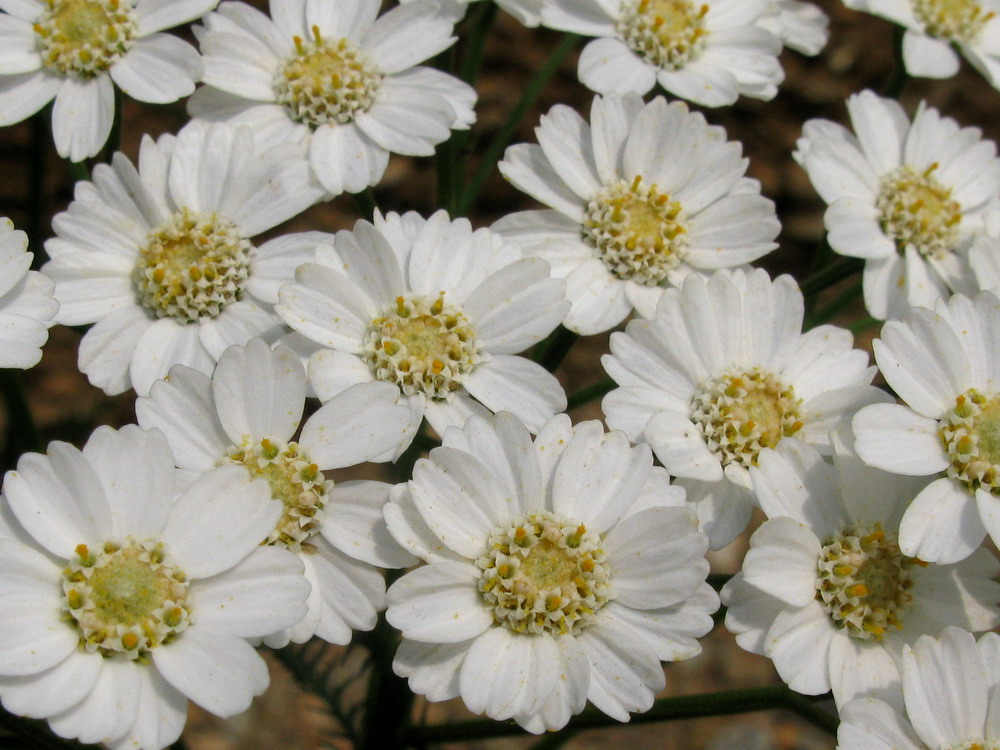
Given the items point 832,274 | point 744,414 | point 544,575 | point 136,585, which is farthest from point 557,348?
point 136,585

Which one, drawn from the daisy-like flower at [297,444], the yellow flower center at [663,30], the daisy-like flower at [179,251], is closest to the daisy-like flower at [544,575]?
the daisy-like flower at [297,444]

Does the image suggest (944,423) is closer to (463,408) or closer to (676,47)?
(463,408)

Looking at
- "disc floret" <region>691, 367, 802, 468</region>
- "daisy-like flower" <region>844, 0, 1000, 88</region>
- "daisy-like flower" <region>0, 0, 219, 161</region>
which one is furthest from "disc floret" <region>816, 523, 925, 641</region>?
"daisy-like flower" <region>0, 0, 219, 161</region>

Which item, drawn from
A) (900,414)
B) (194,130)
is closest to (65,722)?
(194,130)

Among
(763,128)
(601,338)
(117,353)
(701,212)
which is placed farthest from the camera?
(763,128)

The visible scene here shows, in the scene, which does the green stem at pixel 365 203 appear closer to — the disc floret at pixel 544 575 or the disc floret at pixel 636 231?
the disc floret at pixel 636 231

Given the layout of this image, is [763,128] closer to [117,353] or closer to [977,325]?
[977,325]

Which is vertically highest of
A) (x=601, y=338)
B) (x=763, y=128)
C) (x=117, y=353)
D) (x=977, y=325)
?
(x=977, y=325)

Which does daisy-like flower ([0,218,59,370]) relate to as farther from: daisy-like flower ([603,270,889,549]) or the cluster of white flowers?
daisy-like flower ([603,270,889,549])
